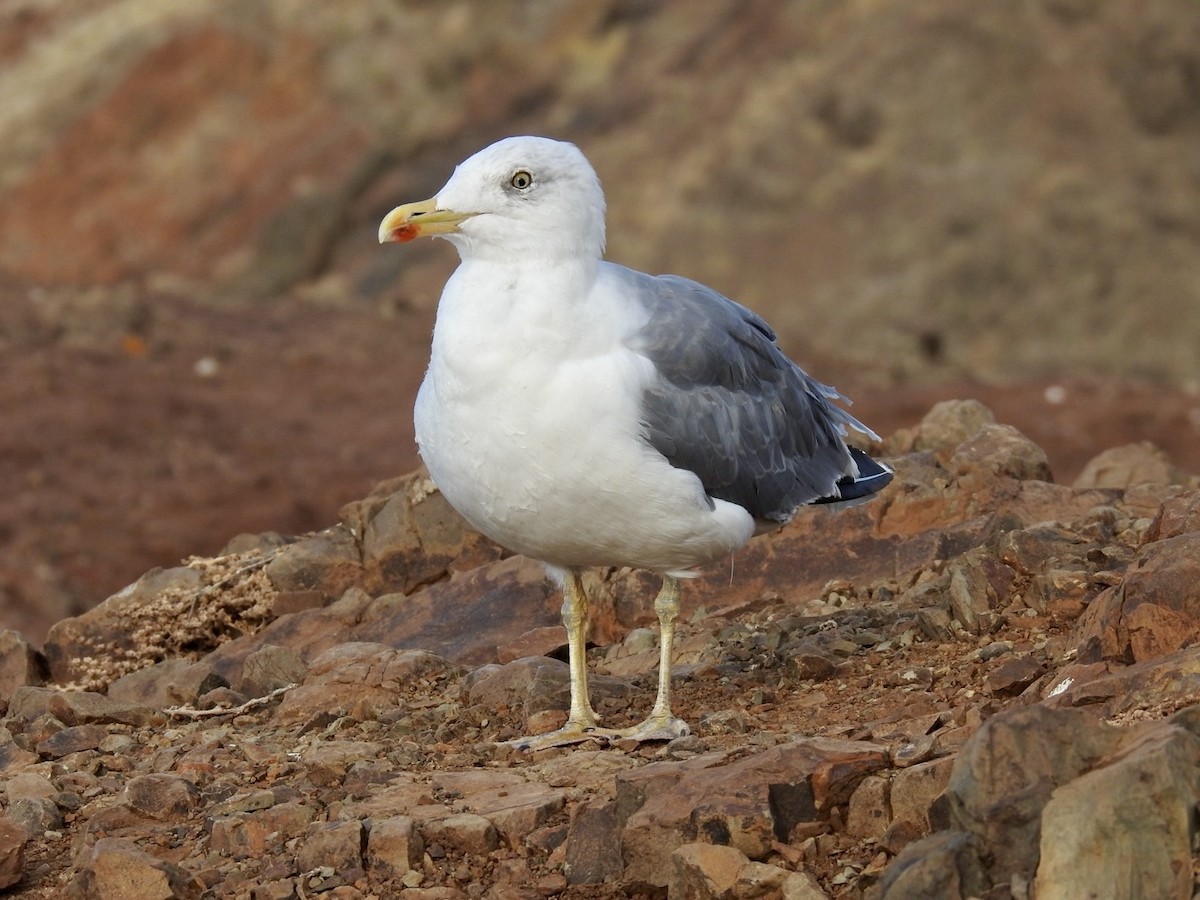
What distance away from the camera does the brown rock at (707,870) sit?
555 cm

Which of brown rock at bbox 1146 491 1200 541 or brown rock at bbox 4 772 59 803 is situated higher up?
brown rock at bbox 1146 491 1200 541

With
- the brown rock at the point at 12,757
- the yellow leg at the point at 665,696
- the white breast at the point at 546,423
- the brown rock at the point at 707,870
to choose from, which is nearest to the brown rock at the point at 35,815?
the brown rock at the point at 12,757

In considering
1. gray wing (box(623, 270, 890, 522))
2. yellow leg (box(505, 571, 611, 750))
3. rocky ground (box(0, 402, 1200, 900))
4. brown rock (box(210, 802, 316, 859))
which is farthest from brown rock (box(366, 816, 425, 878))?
gray wing (box(623, 270, 890, 522))

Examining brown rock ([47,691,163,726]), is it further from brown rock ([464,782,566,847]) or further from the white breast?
brown rock ([464,782,566,847])

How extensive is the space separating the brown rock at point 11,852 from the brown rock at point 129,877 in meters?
0.23

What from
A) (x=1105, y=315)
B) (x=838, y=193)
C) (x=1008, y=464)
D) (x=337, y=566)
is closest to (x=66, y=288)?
(x=838, y=193)

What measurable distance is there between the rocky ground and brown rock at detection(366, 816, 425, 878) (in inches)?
0.5

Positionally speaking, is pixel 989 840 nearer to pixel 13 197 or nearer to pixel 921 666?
→ pixel 921 666

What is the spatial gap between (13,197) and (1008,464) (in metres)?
25.4

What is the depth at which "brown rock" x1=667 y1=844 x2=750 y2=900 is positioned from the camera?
555cm

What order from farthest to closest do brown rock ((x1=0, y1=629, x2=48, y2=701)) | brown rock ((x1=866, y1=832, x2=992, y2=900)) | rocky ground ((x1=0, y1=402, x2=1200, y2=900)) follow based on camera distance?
1. brown rock ((x1=0, y1=629, x2=48, y2=701))
2. rocky ground ((x1=0, y1=402, x2=1200, y2=900))
3. brown rock ((x1=866, y1=832, x2=992, y2=900))

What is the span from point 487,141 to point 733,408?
2442 cm

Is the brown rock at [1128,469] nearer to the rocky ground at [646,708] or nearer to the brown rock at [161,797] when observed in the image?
the rocky ground at [646,708]

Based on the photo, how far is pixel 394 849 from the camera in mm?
6012
